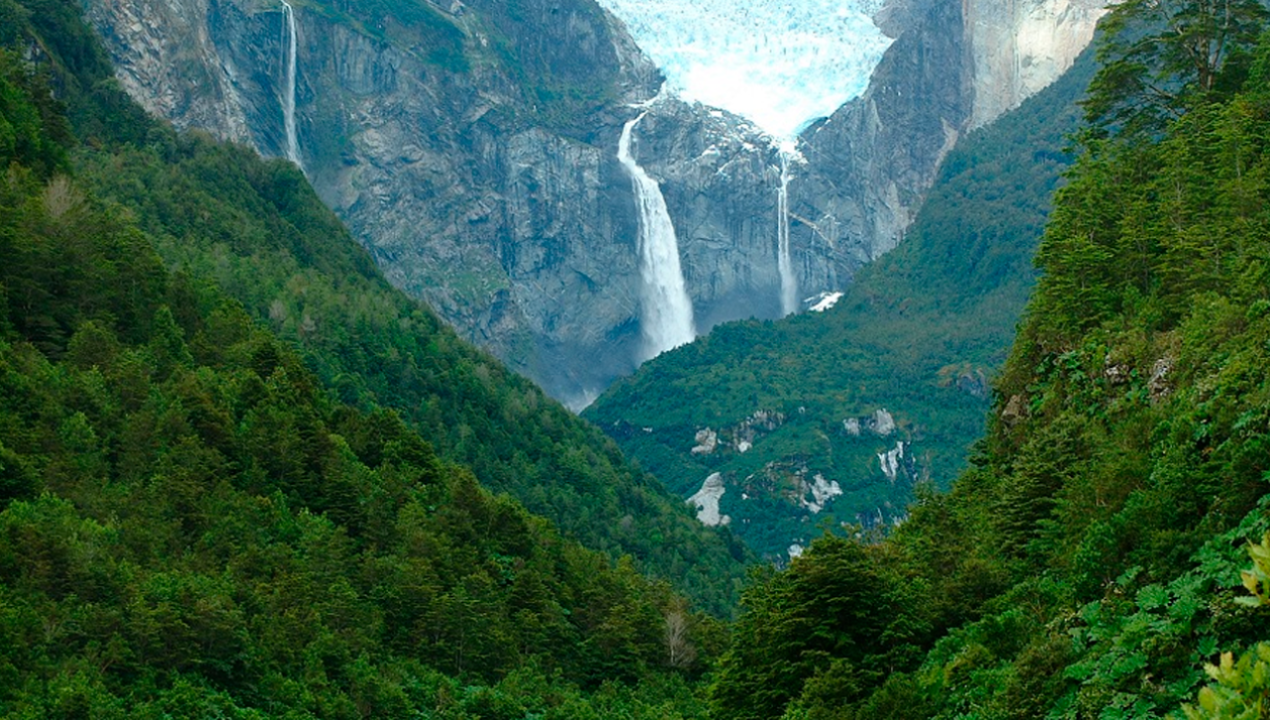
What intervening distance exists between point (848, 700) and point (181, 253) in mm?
51954

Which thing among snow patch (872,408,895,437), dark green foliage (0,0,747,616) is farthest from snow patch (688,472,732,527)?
dark green foliage (0,0,747,616)

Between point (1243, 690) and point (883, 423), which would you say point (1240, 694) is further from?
point (883, 423)

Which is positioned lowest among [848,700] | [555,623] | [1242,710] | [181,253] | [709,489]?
[1242,710]

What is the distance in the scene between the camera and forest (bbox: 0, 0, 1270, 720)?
31.6m

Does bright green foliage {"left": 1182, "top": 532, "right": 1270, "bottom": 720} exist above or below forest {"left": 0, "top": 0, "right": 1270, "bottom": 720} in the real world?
below

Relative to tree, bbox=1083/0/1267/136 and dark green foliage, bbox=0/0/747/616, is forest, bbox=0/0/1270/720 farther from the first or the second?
dark green foliage, bbox=0/0/747/616

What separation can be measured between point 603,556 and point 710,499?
66487mm

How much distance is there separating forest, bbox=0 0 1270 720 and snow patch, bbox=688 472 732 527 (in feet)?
198

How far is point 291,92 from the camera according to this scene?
17788 cm

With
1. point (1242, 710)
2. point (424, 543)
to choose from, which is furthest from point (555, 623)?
point (1242, 710)

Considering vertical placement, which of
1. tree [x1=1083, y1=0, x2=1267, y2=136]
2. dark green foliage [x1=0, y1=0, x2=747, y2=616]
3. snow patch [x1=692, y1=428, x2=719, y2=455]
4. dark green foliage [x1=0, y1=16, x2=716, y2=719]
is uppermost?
snow patch [x1=692, y1=428, x2=719, y2=455]

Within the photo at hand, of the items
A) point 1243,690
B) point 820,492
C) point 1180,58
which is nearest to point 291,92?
point 820,492

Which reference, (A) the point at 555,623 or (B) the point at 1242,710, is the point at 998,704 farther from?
(A) the point at 555,623

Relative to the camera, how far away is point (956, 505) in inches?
1933
